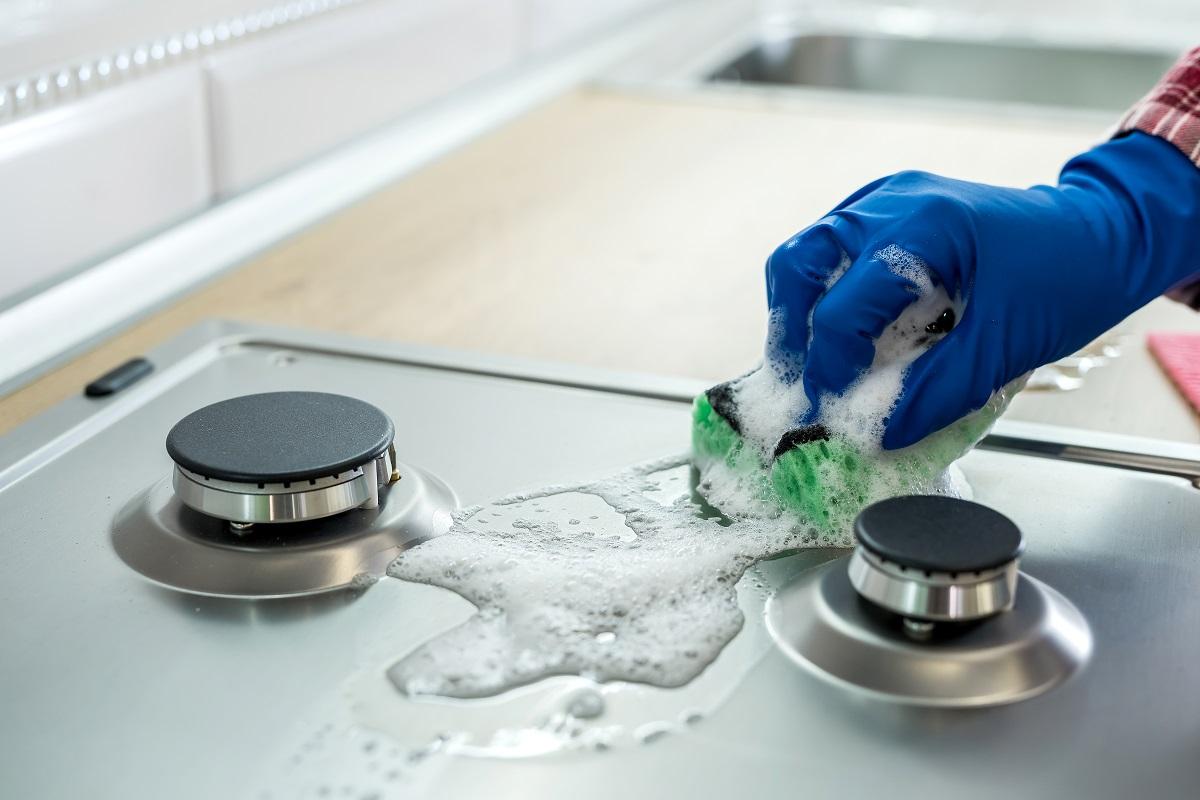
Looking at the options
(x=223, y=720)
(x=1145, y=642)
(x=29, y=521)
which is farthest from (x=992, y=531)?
(x=29, y=521)

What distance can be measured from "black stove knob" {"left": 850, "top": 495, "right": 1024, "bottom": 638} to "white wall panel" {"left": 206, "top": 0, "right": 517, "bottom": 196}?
74cm

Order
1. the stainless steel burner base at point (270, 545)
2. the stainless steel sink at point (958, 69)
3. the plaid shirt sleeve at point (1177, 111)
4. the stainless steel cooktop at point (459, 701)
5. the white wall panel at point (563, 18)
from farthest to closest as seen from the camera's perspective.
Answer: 1. the stainless steel sink at point (958, 69)
2. the white wall panel at point (563, 18)
3. the plaid shirt sleeve at point (1177, 111)
4. the stainless steel burner base at point (270, 545)
5. the stainless steel cooktop at point (459, 701)

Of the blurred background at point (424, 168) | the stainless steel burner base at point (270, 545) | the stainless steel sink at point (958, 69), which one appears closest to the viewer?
the stainless steel burner base at point (270, 545)

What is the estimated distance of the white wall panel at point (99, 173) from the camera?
2.99 ft

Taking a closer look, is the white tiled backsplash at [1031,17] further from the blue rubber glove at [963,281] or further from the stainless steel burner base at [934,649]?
the stainless steel burner base at [934,649]

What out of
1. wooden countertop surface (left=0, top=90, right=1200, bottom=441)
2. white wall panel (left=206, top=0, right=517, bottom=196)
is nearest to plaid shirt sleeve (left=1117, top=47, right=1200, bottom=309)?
wooden countertop surface (left=0, top=90, right=1200, bottom=441)

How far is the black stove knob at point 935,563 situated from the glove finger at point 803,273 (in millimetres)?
167

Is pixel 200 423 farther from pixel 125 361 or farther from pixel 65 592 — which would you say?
pixel 125 361

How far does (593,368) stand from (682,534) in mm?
246

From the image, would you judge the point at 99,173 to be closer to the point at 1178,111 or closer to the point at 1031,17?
the point at 1178,111

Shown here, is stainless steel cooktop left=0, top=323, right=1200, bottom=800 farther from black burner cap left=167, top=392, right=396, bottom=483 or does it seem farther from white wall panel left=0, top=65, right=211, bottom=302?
white wall panel left=0, top=65, right=211, bottom=302

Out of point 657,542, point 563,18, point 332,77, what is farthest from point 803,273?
point 563,18

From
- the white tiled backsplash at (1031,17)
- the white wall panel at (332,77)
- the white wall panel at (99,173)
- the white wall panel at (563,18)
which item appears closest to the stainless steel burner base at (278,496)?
the white wall panel at (99,173)

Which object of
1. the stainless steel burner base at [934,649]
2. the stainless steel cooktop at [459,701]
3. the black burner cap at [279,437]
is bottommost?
the stainless steel cooktop at [459,701]
